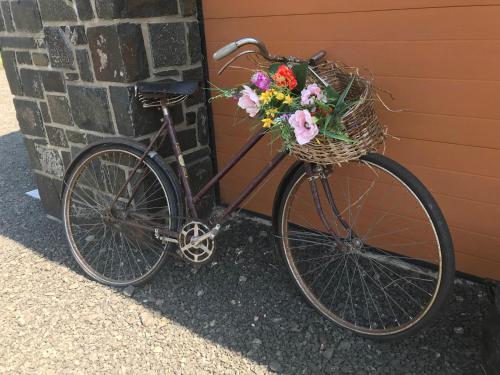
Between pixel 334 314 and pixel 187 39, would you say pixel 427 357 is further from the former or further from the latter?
pixel 187 39

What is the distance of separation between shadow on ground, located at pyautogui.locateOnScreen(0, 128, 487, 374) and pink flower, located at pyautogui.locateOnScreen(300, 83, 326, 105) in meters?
1.21

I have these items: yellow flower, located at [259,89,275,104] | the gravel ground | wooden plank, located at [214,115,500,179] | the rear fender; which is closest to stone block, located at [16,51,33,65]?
the rear fender

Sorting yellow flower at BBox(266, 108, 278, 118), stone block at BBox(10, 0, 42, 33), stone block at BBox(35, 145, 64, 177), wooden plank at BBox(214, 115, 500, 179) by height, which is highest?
stone block at BBox(10, 0, 42, 33)

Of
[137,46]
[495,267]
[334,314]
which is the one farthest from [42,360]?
[495,267]

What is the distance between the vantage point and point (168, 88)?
245 centimetres

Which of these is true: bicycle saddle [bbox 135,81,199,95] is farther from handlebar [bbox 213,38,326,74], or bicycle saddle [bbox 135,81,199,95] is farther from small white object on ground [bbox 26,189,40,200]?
small white object on ground [bbox 26,189,40,200]

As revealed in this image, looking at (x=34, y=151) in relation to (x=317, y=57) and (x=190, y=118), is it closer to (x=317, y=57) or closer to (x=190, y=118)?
(x=190, y=118)

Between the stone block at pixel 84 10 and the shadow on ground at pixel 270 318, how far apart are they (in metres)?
1.60

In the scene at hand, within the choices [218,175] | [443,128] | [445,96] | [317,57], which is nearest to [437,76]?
[445,96]

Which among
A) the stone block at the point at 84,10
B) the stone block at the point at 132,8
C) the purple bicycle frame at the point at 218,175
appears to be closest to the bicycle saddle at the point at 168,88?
the purple bicycle frame at the point at 218,175

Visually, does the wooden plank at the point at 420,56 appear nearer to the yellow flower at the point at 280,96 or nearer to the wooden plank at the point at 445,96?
the wooden plank at the point at 445,96

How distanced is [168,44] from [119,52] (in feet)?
1.16

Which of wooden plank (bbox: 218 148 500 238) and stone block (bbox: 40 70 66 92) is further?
stone block (bbox: 40 70 66 92)

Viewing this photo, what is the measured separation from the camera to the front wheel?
224cm
